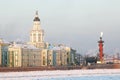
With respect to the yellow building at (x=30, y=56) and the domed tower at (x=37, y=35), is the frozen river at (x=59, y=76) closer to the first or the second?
the yellow building at (x=30, y=56)

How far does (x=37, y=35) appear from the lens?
8962cm

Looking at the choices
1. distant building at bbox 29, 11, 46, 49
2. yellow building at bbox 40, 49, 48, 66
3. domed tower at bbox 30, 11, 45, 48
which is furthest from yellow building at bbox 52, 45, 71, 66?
domed tower at bbox 30, 11, 45, 48

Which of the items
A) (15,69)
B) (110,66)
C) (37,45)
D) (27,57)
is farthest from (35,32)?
(15,69)

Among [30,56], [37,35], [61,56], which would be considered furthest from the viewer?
[61,56]

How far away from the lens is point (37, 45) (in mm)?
89312

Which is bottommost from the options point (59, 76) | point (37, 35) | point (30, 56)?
point (59, 76)

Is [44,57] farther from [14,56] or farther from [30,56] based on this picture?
[14,56]

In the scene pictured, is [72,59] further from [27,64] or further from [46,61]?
[27,64]

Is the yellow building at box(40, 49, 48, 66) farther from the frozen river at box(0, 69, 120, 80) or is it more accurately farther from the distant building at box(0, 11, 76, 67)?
the frozen river at box(0, 69, 120, 80)

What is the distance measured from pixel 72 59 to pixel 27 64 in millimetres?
18933

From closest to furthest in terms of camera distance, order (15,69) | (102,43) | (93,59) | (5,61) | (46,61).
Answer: (15,69) < (102,43) < (5,61) < (46,61) < (93,59)

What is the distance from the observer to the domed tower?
89.2m

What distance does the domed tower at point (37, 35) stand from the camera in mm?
89250

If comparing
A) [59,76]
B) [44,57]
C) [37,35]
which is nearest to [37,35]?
[37,35]
